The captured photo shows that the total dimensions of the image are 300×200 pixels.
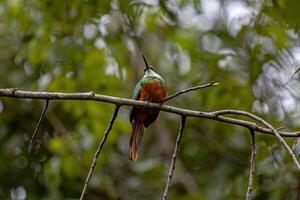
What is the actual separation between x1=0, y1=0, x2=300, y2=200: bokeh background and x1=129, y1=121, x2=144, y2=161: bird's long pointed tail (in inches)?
19.9

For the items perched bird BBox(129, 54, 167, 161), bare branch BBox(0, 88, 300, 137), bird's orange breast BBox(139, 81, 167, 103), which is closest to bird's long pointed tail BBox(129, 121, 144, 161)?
perched bird BBox(129, 54, 167, 161)

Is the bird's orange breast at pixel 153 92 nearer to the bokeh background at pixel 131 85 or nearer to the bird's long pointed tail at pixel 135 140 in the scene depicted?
the bird's long pointed tail at pixel 135 140

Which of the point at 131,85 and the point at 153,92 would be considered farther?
the point at 131,85

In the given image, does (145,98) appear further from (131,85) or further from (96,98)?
(131,85)

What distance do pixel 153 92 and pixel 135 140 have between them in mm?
227

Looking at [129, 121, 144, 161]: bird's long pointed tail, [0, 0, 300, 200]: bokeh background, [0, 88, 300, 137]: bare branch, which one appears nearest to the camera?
[0, 88, 300, 137]: bare branch

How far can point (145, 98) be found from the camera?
250 centimetres

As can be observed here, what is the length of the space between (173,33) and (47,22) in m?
1.17

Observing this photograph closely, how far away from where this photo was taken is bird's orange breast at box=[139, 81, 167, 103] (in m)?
2.44

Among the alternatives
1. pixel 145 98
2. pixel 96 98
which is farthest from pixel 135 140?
pixel 96 98

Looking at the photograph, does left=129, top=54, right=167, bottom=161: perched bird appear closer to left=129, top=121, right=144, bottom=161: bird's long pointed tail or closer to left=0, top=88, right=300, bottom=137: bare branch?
left=129, top=121, right=144, bottom=161: bird's long pointed tail

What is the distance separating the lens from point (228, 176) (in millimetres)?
3984

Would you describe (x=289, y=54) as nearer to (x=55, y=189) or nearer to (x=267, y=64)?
(x=267, y=64)

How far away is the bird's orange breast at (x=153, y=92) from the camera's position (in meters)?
2.44
